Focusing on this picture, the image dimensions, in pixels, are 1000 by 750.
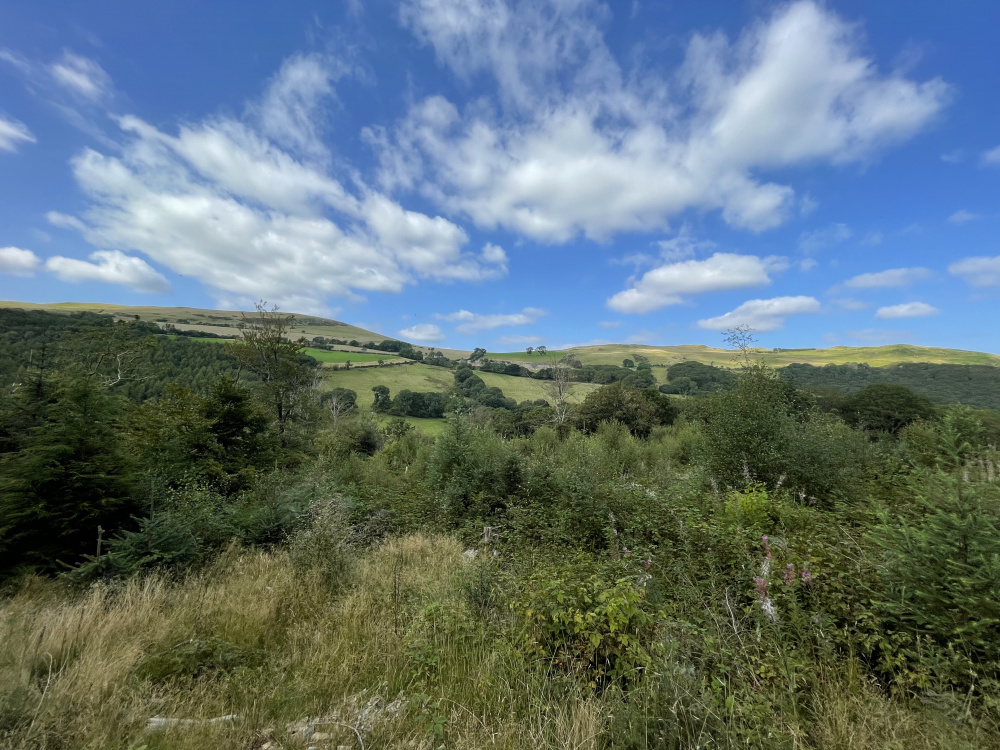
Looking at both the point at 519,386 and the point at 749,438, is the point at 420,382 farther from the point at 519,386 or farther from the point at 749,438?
the point at 749,438

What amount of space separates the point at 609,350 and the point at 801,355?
166 ft

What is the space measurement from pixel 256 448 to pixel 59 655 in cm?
737

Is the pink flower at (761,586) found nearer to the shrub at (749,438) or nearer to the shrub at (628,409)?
the shrub at (749,438)

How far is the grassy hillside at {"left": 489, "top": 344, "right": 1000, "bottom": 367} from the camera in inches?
3366

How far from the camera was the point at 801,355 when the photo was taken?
101m

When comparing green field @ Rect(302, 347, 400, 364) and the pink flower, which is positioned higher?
green field @ Rect(302, 347, 400, 364)

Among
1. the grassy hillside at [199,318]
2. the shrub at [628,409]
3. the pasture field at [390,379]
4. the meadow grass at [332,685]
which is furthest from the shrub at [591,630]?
the grassy hillside at [199,318]

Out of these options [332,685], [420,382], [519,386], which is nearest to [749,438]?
[332,685]

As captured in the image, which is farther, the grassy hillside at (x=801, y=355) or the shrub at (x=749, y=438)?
the grassy hillside at (x=801, y=355)

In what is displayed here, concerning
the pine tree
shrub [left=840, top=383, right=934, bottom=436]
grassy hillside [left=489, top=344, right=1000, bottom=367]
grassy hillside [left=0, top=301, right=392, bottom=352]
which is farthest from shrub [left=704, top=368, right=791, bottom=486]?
grassy hillside [left=489, top=344, right=1000, bottom=367]

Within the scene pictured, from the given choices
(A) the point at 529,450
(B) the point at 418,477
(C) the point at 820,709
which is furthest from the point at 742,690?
(A) the point at 529,450

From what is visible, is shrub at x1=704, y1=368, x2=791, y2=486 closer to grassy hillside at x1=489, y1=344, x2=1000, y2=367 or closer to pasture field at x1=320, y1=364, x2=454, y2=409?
pasture field at x1=320, y1=364, x2=454, y2=409

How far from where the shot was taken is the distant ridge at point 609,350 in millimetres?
77625

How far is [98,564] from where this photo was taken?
4.70 meters
